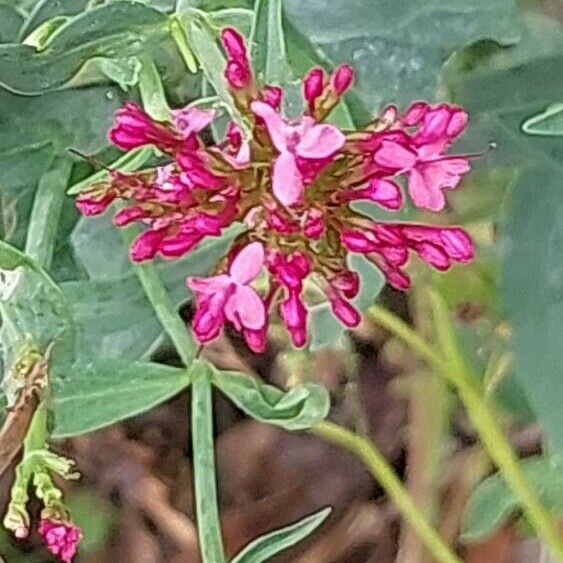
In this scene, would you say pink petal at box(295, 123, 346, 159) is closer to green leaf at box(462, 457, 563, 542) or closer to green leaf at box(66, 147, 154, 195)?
green leaf at box(66, 147, 154, 195)

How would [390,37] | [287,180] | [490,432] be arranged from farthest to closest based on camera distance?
[490,432]
[390,37]
[287,180]

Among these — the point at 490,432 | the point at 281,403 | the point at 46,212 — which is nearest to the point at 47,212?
the point at 46,212

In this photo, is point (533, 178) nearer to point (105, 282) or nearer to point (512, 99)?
point (512, 99)

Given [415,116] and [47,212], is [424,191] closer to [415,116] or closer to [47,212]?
[415,116]

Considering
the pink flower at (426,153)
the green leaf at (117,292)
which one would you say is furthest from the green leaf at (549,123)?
the green leaf at (117,292)

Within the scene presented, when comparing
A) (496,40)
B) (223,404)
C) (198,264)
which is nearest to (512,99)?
(496,40)

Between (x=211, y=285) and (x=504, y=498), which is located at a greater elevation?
(x=211, y=285)
